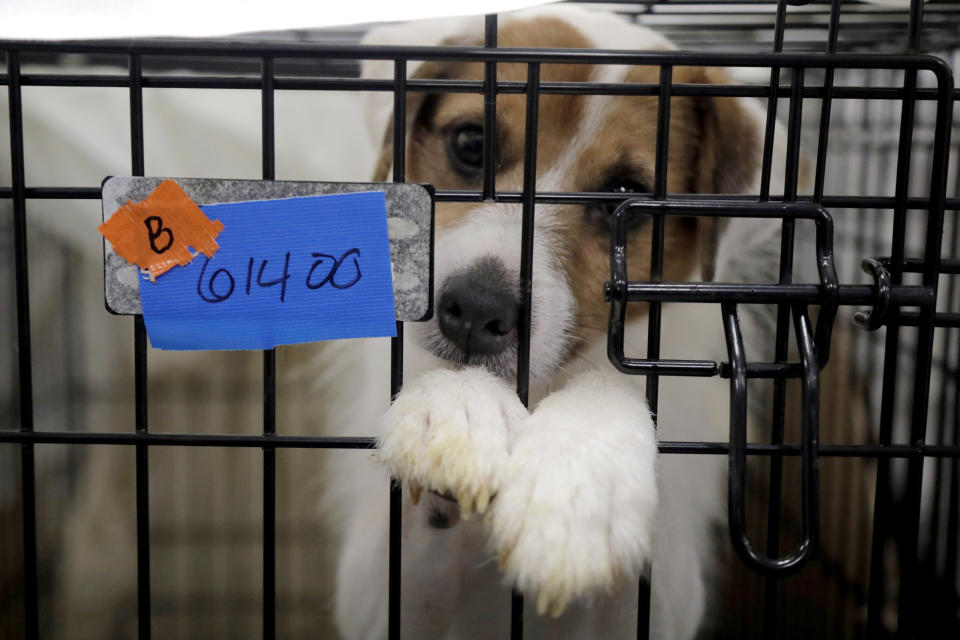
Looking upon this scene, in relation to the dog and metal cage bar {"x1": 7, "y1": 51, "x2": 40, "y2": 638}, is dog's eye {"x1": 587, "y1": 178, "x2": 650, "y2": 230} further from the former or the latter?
metal cage bar {"x1": 7, "y1": 51, "x2": 40, "y2": 638}

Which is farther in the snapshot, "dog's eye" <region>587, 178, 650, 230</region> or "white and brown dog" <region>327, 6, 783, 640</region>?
"dog's eye" <region>587, 178, 650, 230</region>

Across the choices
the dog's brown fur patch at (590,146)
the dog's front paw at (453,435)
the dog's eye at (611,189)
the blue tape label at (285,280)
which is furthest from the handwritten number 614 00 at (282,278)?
the dog's eye at (611,189)

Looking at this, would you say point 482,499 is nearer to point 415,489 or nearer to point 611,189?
point 415,489

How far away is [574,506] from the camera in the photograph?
0.50 metres

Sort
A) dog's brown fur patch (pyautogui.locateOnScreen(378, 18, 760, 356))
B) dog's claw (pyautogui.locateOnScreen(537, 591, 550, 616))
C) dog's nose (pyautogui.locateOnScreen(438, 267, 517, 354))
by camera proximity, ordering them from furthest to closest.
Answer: dog's brown fur patch (pyautogui.locateOnScreen(378, 18, 760, 356))
dog's nose (pyautogui.locateOnScreen(438, 267, 517, 354))
dog's claw (pyautogui.locateOnScreen(537, 591, 550, 616))

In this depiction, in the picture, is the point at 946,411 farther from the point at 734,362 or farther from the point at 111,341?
the point at 111,341

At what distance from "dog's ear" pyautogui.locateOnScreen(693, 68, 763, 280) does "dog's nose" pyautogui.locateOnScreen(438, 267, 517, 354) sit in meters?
0.36

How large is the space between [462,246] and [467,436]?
0.32 meters

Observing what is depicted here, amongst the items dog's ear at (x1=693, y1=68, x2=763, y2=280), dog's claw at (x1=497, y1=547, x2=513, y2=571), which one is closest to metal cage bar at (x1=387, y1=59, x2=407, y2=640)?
dog's claw at (x1=497, y1=547, x2=513, y2=571)

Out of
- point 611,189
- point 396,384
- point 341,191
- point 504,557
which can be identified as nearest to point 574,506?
point 504,557

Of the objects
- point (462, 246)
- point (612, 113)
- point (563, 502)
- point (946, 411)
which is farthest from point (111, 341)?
point (946, 411)

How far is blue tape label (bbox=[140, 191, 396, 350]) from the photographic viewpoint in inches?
21.9

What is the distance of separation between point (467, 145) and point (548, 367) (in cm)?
31

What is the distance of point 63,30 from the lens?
529 millimetres
